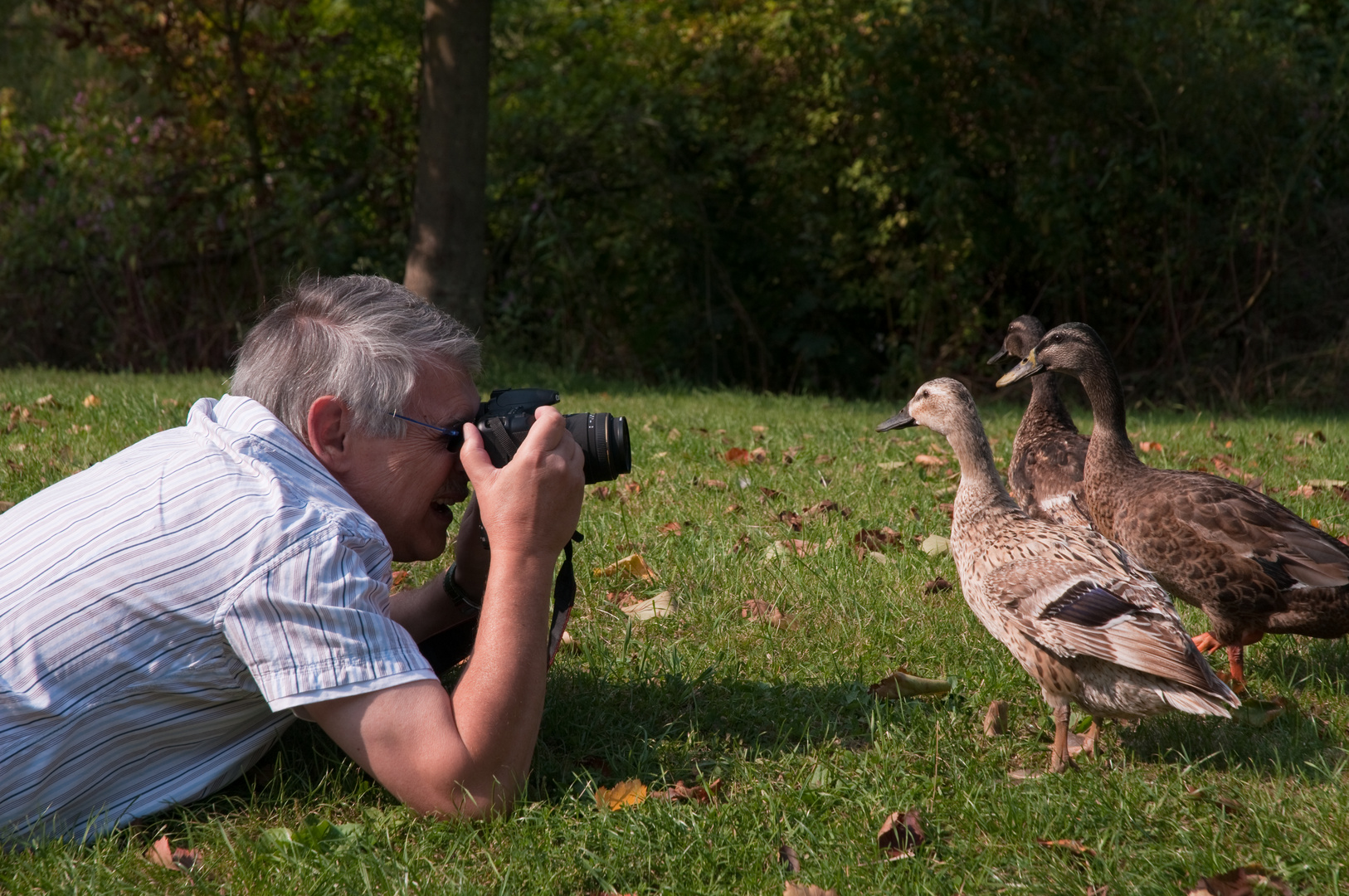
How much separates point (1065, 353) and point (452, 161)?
731cm

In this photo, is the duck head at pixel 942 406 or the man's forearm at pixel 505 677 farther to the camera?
the duck head at pixel 942 406

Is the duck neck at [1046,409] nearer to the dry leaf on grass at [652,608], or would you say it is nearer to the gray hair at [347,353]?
the dry leaf on grass at [652,608]

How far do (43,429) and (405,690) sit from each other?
4.88 metres

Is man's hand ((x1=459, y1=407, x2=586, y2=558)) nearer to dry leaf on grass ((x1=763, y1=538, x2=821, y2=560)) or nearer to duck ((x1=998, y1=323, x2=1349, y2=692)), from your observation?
dry leaf on grass ((x1=763, y1=538, x2=821, y2=560))

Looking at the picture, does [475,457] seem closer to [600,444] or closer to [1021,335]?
[600,444]

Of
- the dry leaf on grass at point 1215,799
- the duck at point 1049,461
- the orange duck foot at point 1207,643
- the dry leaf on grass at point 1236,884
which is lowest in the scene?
the orange duck foot at point 1207,643

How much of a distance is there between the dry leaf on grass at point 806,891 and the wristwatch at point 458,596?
115cm

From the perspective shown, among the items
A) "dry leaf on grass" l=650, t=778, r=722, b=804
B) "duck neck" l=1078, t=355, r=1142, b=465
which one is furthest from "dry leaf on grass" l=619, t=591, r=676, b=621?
"duck neck" l=1078, t=355, r=1142, b=465

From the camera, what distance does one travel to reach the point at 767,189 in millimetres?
13039

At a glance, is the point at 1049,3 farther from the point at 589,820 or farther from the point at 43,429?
the point at 589,820

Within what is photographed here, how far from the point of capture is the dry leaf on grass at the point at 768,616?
12.4 feet

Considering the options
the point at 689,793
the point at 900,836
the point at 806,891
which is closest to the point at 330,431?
the point at 689,793

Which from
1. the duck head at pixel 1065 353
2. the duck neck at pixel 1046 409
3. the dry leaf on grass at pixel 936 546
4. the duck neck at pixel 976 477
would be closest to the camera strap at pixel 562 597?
the duck neck at pixel 976 477

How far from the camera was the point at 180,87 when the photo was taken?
12.6 metres
